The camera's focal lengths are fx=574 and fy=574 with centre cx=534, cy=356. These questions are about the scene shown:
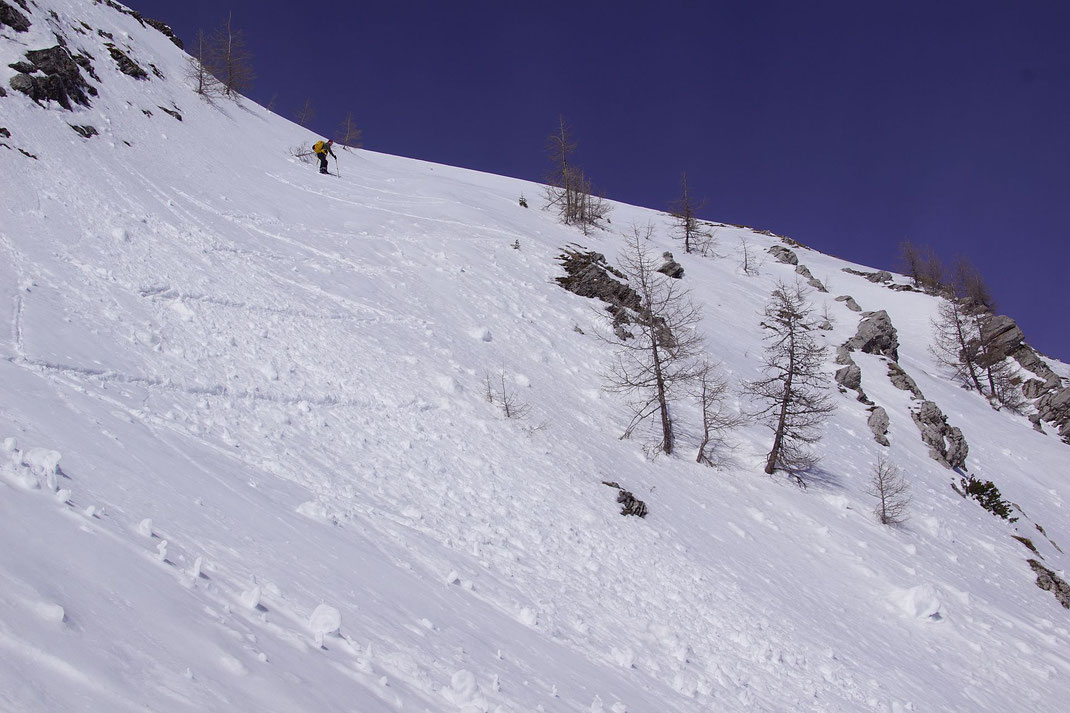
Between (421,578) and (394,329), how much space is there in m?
9.14

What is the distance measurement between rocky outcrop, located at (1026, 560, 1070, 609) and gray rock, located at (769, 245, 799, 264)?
34.6 meters

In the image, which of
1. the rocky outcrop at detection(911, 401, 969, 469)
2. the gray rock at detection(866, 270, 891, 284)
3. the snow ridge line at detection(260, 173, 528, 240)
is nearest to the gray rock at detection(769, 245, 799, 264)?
the gray rock at detection(866, 270, 891, 284)

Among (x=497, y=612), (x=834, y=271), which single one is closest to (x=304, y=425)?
(x=497, y=612)

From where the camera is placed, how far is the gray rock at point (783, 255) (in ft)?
156

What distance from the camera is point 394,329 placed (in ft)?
49.5

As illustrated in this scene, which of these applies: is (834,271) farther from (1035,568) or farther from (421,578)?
(421,578)

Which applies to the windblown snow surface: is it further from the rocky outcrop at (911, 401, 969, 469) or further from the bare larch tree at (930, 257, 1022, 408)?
the bare larch tree at (930, 257, 1022, 408)

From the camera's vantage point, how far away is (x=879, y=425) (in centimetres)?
2200

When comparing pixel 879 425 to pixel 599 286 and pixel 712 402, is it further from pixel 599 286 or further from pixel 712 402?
pixel 599 286

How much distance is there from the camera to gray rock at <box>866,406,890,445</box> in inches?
847

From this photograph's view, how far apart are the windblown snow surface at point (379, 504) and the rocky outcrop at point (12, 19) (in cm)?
49

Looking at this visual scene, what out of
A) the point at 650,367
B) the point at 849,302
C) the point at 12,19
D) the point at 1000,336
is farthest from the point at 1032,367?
the point at 12,19

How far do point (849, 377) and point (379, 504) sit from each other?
23380 millimetres

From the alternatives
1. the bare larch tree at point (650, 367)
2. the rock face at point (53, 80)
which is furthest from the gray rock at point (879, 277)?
the rock face at point (53, 80)
